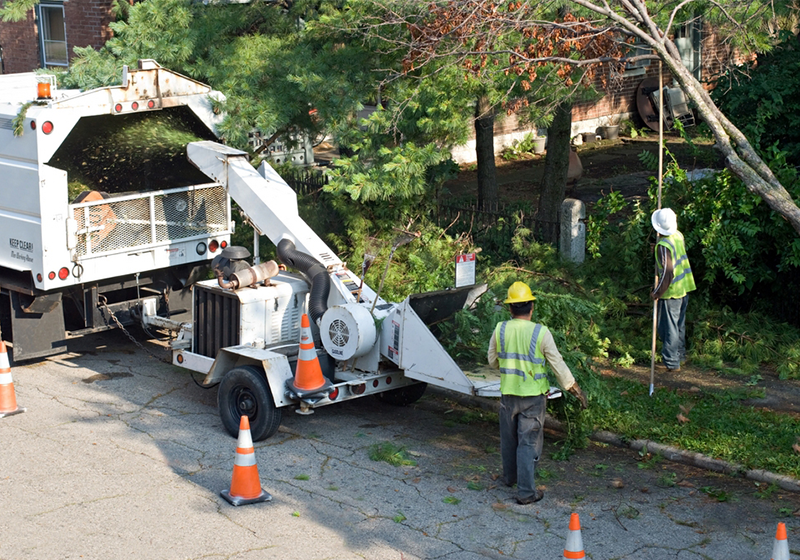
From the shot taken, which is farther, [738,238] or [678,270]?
[738,238]

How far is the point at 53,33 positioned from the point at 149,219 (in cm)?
1082

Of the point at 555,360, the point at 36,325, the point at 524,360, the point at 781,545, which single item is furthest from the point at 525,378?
the point at 36,325

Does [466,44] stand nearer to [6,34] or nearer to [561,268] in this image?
[561,268]

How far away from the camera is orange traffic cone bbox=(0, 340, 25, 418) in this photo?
8258 millimetres

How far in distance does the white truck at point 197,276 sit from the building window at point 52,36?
8095 millimetres

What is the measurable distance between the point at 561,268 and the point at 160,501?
5.92 meters

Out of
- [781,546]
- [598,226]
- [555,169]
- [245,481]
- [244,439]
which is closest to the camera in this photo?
[781,546]

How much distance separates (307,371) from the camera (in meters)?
7.44

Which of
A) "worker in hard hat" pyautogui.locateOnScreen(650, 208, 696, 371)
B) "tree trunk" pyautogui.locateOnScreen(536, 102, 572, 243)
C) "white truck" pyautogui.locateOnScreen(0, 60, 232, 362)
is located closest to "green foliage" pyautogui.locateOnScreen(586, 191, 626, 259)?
"tree trunk" pyautogui.locateOnScreen(536, 102, 572, 243)

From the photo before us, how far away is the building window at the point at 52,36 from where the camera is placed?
18266mm

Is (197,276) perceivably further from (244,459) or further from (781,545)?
(781,545)

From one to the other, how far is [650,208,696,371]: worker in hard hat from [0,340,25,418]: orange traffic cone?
6032 millimetres

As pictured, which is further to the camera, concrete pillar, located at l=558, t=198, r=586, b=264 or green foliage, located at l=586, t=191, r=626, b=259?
concrete pillar, located at l=558, t=198, r=586, b=264

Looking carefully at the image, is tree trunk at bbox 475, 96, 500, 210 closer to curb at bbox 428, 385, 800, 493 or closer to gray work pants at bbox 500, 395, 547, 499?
curb at bbox 428, 385, 800, 493
